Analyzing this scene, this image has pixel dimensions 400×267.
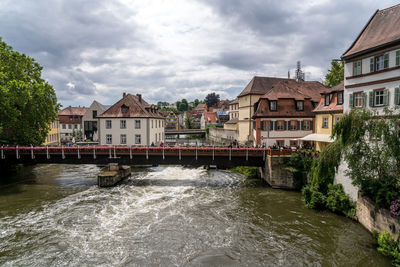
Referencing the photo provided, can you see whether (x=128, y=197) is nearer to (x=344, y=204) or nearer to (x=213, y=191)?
(x=213, y=191)

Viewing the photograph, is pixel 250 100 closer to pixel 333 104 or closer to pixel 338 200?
pixel 333 104

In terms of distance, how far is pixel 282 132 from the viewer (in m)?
31.4

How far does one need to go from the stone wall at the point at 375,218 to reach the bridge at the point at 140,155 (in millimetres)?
10776

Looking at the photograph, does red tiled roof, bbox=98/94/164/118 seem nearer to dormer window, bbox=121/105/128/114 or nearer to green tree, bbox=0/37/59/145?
dormer window, bbox=121/105/128/114

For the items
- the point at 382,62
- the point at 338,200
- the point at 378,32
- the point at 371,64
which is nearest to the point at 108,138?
the point at 338,200

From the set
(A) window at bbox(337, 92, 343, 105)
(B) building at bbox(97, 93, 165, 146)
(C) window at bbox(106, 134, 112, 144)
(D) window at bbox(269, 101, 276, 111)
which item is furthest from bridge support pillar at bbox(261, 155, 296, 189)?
(C) window at bbox(106, 134, 112, 144)

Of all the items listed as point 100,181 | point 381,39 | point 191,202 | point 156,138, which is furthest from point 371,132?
point 156,138

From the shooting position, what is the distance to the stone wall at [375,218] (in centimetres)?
1184

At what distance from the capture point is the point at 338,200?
17.3m

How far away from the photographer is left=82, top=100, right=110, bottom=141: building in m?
51.7

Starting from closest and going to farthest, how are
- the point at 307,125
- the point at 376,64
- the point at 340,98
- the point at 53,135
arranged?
the point at 376,64, the point at 340,98, the point at 307,125, the point at 53,135

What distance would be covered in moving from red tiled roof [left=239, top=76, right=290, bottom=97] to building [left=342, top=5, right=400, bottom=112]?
20.2 m

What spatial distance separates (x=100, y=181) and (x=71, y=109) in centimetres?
5566

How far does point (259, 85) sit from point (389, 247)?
104 ft
